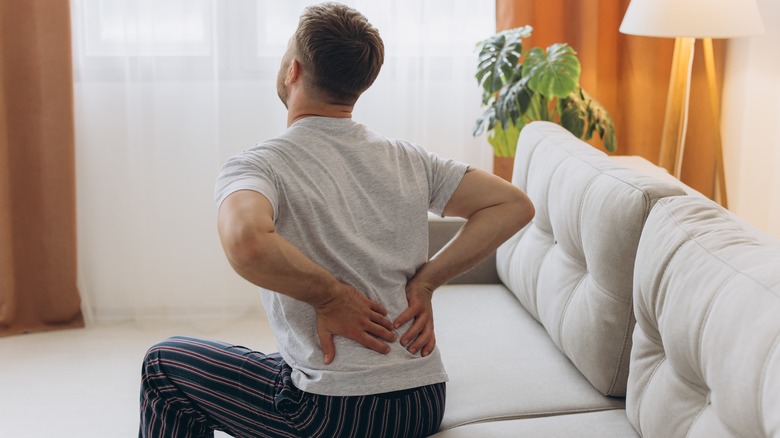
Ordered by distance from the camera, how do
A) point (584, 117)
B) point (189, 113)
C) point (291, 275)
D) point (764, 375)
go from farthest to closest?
point (189, 113), point (584, 117), point (291, 275), point (764, 375)

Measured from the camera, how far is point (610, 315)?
6.06 ft

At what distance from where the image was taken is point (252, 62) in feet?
11.3

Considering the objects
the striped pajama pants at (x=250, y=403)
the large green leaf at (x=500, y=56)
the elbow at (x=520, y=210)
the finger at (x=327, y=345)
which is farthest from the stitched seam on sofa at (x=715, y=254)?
the large green leaf at (x=500, y=56)

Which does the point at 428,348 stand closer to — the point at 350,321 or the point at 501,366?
the point at 350,321

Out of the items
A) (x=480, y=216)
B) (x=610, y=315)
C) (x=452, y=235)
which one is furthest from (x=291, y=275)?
(x=452, y=235)

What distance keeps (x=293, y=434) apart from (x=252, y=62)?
83.2 inches

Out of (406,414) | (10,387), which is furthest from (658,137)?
(10,387)

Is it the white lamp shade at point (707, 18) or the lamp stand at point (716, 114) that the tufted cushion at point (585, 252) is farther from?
the lamp stand at point (716, 114)

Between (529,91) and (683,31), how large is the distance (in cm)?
53

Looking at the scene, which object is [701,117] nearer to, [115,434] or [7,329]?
[115,434]

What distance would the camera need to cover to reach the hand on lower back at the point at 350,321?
1.53 meters

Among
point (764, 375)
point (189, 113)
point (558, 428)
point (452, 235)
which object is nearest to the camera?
point (764, 375)

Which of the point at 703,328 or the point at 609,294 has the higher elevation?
the point at 703,328

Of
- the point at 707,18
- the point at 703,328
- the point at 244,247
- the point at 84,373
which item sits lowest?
the point at 84,373
